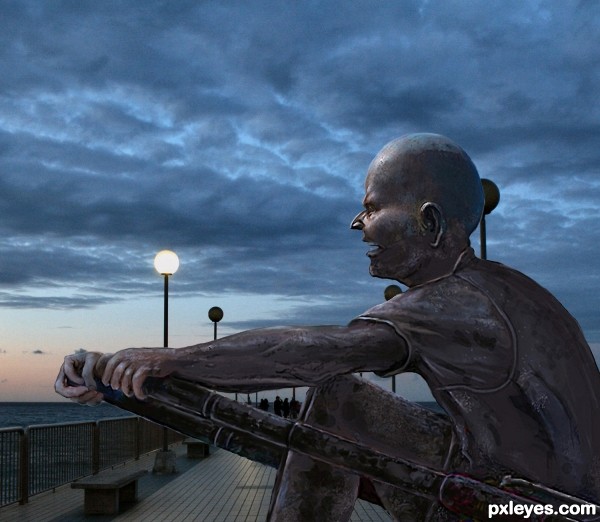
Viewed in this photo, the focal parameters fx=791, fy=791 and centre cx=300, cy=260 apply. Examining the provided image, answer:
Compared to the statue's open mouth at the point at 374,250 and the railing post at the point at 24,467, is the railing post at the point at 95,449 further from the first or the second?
the statue's open mouth at the point at 374,250

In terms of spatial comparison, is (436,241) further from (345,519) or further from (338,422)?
(345,519)

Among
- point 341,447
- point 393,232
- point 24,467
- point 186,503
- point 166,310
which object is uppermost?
point 166,310

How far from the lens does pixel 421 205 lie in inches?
100.0

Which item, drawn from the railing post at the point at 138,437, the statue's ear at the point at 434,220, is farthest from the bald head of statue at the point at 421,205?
the railing post at the point at 138,437

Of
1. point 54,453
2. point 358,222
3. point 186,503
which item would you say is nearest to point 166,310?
point 54,453

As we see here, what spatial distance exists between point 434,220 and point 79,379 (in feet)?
3.94

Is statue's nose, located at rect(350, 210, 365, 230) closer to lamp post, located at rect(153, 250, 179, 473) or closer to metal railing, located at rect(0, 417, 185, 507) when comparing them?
metal railing, located at rect(0, 417, 185, 507)

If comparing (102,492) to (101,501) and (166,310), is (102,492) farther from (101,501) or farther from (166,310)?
(166,310)

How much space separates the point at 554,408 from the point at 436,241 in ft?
2.06

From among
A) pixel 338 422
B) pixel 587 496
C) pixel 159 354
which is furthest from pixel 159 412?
pixel 587 496

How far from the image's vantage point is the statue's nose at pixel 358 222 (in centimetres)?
269

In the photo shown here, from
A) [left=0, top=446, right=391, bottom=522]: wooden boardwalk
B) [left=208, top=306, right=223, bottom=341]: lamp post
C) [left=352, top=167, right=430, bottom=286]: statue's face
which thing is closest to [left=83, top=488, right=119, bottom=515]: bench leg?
[left=0, top=446, right=391, bottom=522]: wooden boardwalk

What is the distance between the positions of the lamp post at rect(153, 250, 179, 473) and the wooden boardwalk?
0.30 metres

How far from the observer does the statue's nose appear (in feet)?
8.82
